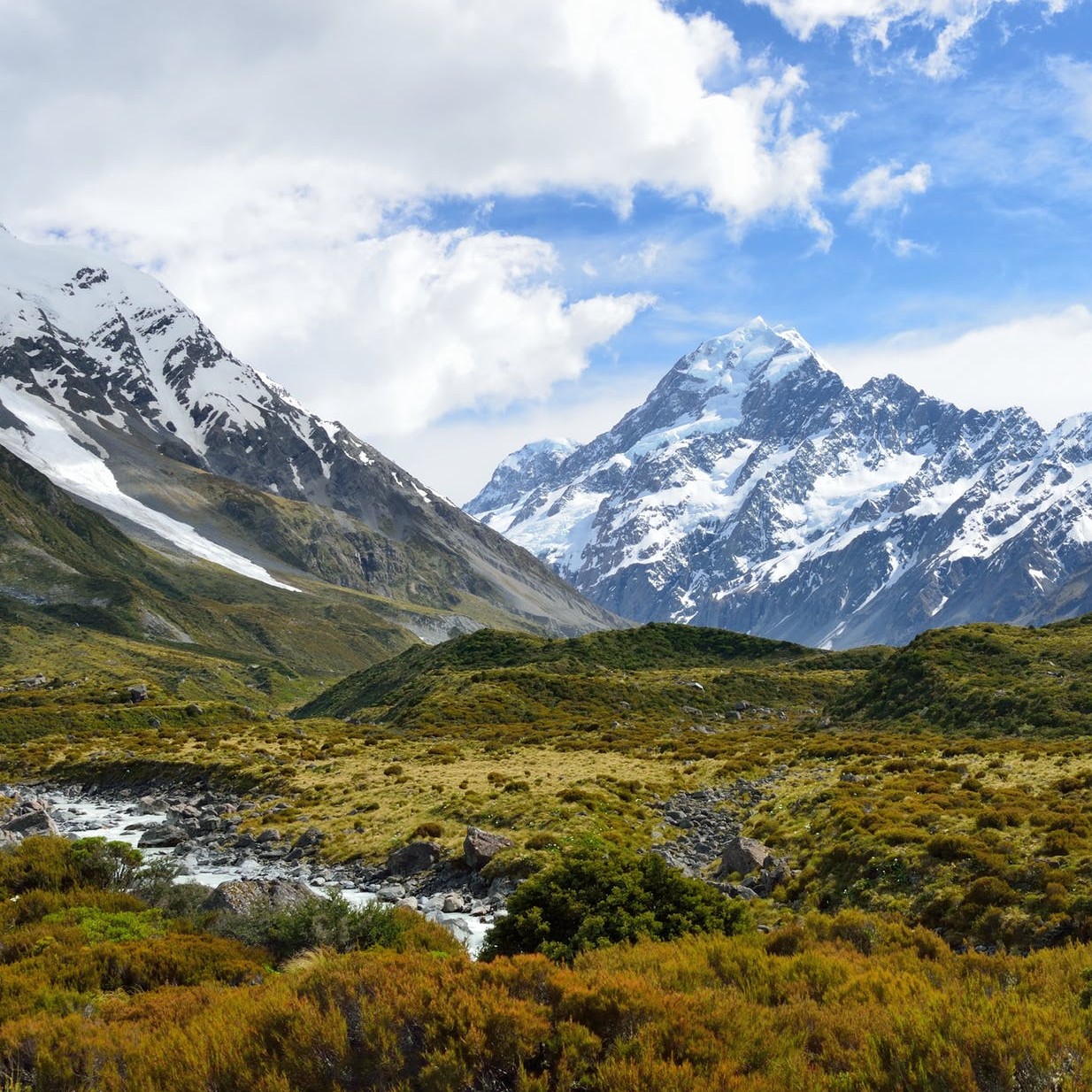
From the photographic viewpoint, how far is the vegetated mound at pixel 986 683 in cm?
5328

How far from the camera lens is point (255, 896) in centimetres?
1906

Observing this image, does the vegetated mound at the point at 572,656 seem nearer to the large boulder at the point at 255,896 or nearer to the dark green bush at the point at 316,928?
the large boulder at the point at 255,896

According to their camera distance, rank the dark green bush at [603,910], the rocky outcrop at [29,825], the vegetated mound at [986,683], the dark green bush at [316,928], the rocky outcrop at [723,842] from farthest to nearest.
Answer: the vegetated mound at [986,683] < the rocky outcrop at [29,825] < the rocky outcrop at [723,842] < the dark green bush at [316,928] < the dark green bush at [603,910]

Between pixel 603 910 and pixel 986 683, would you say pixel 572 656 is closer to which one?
pixel 986 683

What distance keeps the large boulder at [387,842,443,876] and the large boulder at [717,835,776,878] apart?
9.66 meters

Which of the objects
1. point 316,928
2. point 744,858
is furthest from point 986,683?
point 316,928

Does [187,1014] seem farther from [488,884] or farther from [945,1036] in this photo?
[488,884]

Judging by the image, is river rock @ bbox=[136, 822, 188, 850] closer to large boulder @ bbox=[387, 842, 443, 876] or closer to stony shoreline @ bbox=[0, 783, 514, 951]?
stony shoreline @ bbox=[0, 783, 514, 951]

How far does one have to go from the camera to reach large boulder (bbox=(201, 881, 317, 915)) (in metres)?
18.3

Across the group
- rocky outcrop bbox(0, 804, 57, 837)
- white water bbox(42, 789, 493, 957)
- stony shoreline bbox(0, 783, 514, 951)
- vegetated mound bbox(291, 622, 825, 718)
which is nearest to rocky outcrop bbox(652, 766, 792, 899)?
stony shoreline bbox(0, 783, 514, 951)

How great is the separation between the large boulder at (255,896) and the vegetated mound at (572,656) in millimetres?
78207

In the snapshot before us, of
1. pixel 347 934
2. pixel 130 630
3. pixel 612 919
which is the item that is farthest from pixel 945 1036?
pixel 130 630

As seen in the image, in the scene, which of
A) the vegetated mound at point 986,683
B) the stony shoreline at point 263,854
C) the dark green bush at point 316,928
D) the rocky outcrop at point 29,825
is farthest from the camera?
the vegetated mound at point 986,683

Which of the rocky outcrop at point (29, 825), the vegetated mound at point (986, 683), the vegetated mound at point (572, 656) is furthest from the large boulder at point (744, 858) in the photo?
the vegetated mound at point (572, 656)
